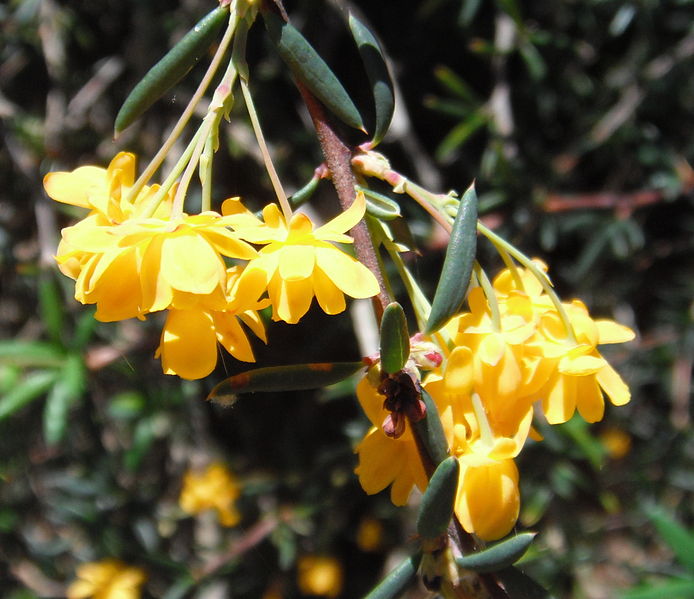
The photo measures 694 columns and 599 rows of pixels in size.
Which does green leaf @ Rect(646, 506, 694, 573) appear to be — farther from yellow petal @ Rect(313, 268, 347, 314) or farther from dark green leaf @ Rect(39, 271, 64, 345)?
dark green leaf @ Rect(39, 271, 64, 345)

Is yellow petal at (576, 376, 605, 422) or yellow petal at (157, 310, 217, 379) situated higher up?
yellow petal at (157, 310, 217, 379)

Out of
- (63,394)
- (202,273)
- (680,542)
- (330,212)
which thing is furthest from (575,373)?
(330,212)

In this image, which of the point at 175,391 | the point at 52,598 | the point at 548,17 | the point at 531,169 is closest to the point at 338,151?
the point at 531,169

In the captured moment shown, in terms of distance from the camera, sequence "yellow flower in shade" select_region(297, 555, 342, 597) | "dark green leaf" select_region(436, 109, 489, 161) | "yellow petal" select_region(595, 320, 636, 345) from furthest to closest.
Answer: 1. "yellow flower in shade" select_region(297, 555, 342, 597)
2. "dark green leaf" select_region(436, 109, 489, 161)
3. "yellow petal" select_region(595, 320, 636, 345)

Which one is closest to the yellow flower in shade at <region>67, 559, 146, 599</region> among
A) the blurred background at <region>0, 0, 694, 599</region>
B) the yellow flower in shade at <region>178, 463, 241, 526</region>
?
the blurred background at <region>0, 0, 694, 599</region>

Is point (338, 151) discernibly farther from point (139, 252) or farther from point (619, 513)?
point (619, 513)

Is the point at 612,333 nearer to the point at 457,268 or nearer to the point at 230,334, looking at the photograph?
the point at 457,268

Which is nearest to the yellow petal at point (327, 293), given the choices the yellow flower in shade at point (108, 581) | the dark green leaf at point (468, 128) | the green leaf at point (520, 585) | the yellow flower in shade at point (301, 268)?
the yellow flower in shade at point (301, 268)
